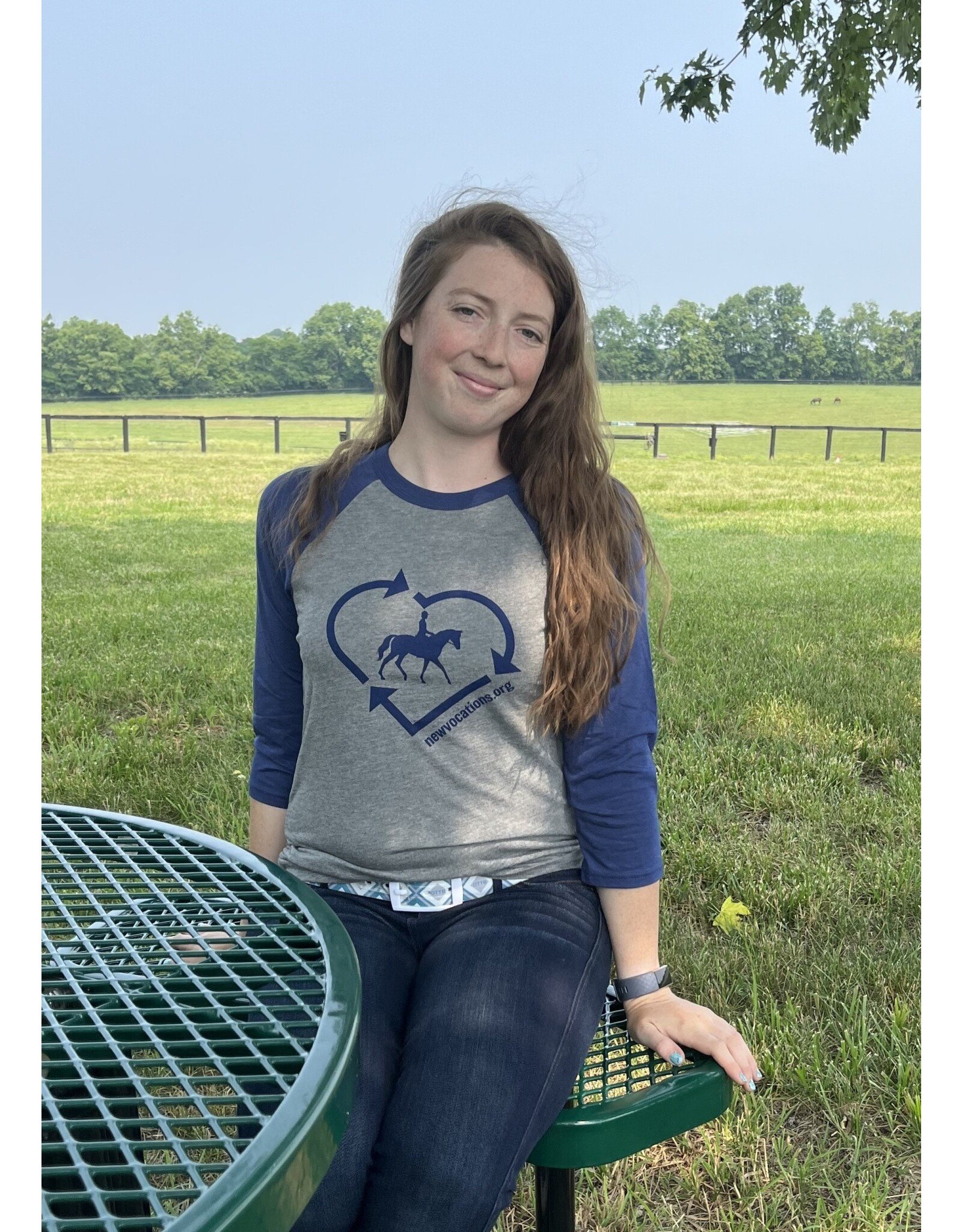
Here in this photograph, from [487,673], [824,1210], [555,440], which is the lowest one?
[824,1210]

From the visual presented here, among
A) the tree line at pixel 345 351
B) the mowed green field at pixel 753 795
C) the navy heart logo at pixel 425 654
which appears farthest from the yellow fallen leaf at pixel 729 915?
the tree line at pixel 345 351

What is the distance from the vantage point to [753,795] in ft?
11.7

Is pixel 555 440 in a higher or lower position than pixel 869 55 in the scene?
lower

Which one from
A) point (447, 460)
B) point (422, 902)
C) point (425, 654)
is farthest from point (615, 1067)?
point (447, 460)

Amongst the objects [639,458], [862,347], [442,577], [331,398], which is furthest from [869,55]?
[862,347]

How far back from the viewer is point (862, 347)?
39.2 m

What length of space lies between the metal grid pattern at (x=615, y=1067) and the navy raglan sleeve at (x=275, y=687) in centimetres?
69

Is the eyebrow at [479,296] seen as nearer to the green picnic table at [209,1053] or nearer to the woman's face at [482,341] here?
the woman's face at [482,341]

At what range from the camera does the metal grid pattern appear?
1.41 m

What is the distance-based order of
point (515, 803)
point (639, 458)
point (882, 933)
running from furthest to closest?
1. point (639, 458)
2. point (882, 933)
3. point (515, 803)

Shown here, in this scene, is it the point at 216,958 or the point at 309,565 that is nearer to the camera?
the point at 216,958

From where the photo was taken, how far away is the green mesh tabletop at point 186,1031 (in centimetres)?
76
